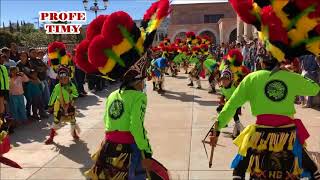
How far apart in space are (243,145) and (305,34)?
121cm

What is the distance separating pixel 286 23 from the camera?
4.23m

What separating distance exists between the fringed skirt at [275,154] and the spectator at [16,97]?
7.03 metres

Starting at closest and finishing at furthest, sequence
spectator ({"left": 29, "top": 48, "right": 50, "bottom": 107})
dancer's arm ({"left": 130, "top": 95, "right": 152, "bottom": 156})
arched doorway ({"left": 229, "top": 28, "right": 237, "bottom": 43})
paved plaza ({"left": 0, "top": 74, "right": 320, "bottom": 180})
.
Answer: dancer's arm ({"left": 130, "top": 95, "right": 152, "bottom": 156}) → paved plaza ({"left": 0, "top": 74, "right": 320, "bottom": 180}) → spectator ({"left": 29, "top": 48, "right": 50, "bottom": 107}) → arched doorway ({"left": 229, "top": 28, "right": 237, "bottom": 43})

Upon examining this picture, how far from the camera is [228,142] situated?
8250 millimetres

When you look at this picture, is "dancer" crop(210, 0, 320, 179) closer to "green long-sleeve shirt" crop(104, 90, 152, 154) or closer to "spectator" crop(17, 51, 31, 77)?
"green long-sleeve shirt" crop(104, 90, 152, 154)

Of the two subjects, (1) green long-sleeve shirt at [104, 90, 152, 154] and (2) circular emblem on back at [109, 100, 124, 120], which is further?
(2) circular emblem on back at [109, 100, 124, 120]

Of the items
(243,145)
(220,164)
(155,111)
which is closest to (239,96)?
(243,145)

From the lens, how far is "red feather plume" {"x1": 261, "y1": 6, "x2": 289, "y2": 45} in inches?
164

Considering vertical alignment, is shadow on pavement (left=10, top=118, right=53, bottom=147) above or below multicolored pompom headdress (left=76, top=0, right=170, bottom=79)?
below

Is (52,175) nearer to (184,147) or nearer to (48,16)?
(184,147)

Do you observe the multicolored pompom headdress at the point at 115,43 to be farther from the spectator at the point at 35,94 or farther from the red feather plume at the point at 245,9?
the spectator at the point at 35,94

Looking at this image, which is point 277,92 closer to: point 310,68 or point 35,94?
point 310,68

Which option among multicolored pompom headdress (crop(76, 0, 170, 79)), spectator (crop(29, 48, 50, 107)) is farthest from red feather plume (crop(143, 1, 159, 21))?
spectator (crop(29, 48, 50, 107))

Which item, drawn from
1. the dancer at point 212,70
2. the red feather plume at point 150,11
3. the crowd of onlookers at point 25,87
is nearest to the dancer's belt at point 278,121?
the red feather plume at point 150,11
